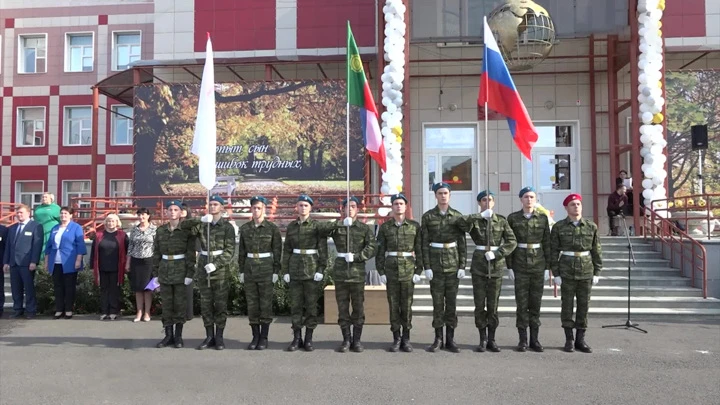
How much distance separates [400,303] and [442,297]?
1.69ft

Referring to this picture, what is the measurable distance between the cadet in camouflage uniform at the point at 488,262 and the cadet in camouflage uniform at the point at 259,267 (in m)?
2.34

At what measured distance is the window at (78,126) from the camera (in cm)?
2184

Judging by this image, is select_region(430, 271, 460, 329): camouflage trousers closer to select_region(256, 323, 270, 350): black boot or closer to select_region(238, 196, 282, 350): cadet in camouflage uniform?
select_region(238, 196, 282, 350): cadet in camouflage uniform

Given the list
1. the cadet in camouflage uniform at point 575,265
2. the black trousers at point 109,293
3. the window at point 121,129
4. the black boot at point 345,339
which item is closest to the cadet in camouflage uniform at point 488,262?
the cadet in camouflage uniform at point 575,265

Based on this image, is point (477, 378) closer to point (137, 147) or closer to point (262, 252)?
point (262, 252)

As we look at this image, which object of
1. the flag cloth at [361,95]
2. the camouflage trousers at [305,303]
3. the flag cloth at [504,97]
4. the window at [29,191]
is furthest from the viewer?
the window at [29,191]

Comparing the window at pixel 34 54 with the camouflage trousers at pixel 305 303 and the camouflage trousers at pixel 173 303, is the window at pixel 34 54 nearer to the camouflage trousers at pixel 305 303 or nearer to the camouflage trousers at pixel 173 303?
the camouflage trousers at pixel 173 303

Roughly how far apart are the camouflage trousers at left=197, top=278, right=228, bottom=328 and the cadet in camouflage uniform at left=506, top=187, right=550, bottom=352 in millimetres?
3564

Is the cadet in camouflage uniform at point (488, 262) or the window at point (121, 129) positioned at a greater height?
the window at point (121, 129)

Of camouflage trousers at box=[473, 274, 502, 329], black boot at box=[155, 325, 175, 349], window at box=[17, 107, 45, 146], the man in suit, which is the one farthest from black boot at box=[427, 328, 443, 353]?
window at box=[17, 107, 45, 146]

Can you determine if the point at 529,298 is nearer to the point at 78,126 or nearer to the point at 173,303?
the point at 173,303

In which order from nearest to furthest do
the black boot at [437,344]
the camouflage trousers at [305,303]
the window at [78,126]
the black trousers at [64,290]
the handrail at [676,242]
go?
1. the black boot at [437,344]
2. the camouflage trousers at [305,303]
3. the black trousers at [64,290]
4. the handrail at [676,242]
5. the window at [78,126]

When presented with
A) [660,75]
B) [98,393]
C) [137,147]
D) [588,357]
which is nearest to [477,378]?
[588,357]

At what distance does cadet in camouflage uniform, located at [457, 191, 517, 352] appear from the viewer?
656cm
